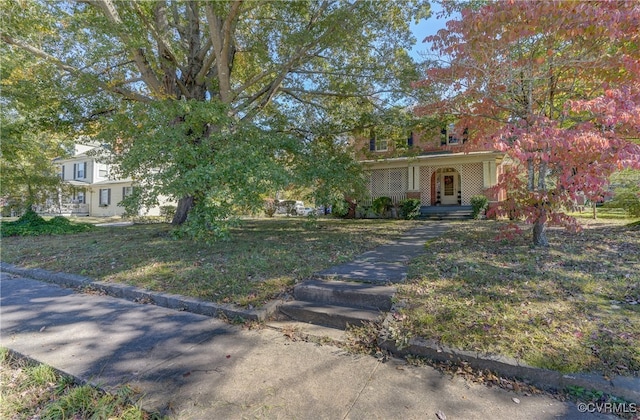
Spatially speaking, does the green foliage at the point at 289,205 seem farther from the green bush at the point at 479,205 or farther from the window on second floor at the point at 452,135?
the window on second floor at the point at 452,135

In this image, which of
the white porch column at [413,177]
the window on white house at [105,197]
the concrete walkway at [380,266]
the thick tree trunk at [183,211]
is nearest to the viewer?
the concrete walkway at [380,266]

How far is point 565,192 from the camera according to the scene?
4.94 m

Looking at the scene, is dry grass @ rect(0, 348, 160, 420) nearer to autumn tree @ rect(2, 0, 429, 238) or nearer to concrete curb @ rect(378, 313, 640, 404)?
concrete curb @ rect(378, 313, 640, 404)

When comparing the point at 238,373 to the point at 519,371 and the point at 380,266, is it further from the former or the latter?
the point at 380,266

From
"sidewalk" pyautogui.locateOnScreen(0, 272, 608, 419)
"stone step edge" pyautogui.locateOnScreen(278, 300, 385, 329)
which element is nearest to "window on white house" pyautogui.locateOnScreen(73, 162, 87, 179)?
"sidewalk" pyautogui.locateOnScreen(0, 272, 608, 419)

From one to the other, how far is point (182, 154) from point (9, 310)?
303cm

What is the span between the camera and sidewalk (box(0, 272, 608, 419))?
2.04m

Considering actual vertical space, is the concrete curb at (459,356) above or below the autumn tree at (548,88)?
below

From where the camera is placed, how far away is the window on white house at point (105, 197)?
79.6 feet

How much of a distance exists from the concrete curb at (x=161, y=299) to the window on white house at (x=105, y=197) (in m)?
22.1

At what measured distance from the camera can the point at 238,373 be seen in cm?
245

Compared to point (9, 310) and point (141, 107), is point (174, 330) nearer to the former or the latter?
point (9, 310)

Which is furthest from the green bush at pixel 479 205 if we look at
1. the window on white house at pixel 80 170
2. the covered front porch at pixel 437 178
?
the window on white house at pixel 80 170

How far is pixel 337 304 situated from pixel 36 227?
1244 cm
